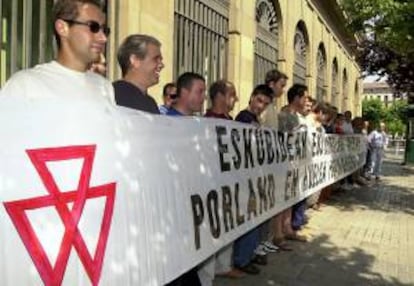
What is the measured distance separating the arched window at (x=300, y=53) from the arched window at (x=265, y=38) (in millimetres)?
2798

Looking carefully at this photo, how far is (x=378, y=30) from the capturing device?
14148mm

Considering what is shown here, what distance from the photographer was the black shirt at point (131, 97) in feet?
13.6

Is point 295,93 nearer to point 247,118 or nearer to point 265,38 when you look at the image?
point 247,118

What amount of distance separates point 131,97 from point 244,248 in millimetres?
2975

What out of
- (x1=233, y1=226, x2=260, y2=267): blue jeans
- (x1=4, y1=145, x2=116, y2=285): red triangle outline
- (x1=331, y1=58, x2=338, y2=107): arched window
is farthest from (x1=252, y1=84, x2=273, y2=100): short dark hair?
(x1=331, y1=58, x2=338, y2=107): arched window

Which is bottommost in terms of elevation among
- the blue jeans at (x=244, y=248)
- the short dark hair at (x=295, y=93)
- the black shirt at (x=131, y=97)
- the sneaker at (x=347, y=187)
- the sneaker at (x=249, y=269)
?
the sneaker at (x=249, y=269)

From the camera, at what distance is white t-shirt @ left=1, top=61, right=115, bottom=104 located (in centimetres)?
322

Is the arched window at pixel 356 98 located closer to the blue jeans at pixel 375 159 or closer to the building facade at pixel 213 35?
the building facade at pixel 213 35

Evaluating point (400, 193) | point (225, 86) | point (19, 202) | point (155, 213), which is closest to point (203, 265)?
point (155, 213)

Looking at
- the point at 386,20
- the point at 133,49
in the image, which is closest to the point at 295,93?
the point at 133,49

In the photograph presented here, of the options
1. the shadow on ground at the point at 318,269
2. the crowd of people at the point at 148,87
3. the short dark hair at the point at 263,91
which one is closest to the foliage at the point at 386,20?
the crowd of people at the point at 148,87

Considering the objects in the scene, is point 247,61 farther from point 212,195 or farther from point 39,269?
point 39,269

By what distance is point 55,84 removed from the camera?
11.0ft

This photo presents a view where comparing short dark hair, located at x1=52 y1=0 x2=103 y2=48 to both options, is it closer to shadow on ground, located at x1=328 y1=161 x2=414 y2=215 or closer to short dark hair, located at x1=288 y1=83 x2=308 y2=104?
short dark hair, located at x1=288 y1=83 x2=308 y2=104
